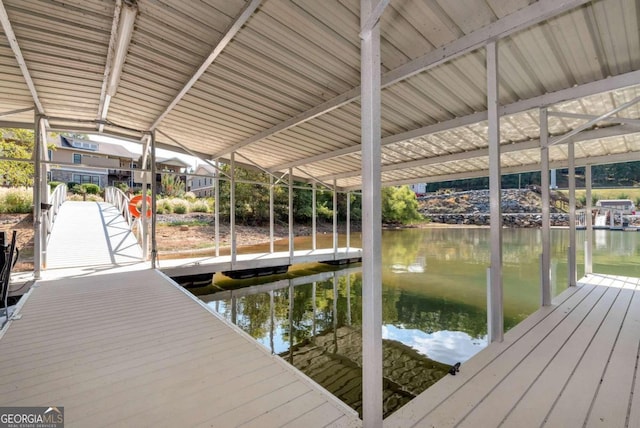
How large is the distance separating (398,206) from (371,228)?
2707 cm

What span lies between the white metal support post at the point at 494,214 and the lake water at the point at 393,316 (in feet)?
2.83

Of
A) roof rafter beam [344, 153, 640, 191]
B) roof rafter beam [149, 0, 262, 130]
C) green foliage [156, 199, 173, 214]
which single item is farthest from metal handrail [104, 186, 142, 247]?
roof rafter beam [344, 153, 640, 191]

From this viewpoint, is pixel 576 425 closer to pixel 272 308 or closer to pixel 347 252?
pixel 272 308

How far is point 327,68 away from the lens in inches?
153

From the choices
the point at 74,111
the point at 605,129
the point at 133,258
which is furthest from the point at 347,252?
the point at 74,111

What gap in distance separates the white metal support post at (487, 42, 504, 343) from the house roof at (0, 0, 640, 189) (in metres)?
0.34

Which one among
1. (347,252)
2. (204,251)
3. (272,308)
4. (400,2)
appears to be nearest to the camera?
(400,2)

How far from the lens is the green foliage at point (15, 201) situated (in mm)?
10270

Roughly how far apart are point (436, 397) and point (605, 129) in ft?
18.8

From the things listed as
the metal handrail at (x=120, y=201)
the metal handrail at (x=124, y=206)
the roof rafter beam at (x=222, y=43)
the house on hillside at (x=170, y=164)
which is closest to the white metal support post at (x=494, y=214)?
the roof rafter beam at (x=222, y=43)

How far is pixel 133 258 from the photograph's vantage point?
7422 mm

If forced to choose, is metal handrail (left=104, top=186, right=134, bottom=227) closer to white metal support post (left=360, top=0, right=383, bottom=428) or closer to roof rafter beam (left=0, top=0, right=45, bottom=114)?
roof rafter beam (left=0, top=0, right=45, bottom=114)

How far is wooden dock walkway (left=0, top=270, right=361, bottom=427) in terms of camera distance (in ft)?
5.87

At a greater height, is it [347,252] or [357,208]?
[357,208]
